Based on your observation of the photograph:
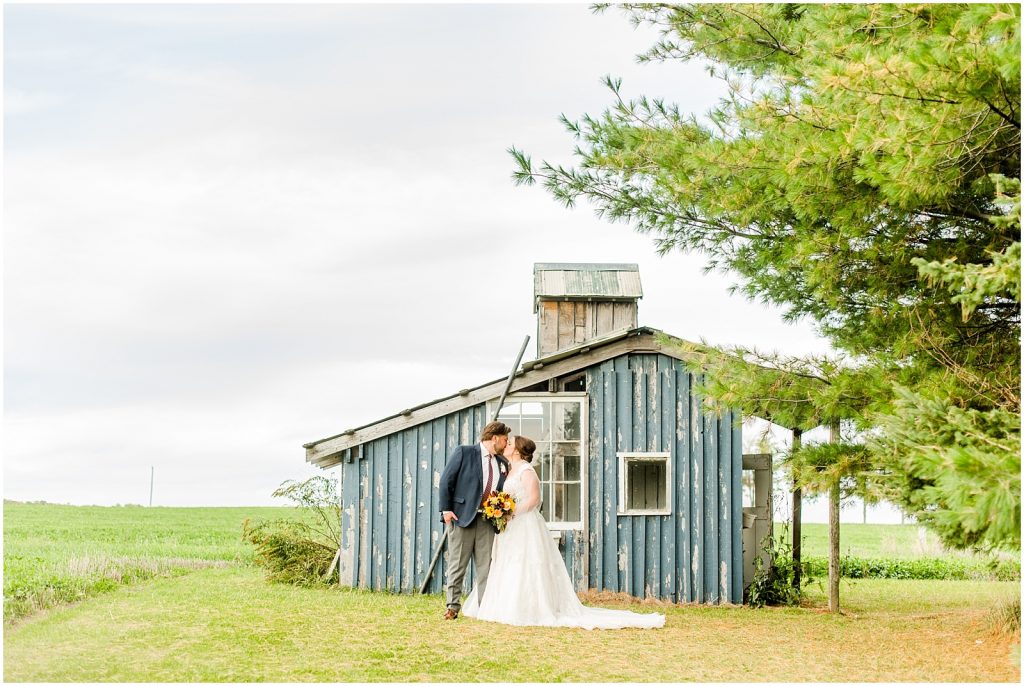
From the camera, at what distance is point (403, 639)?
26.7ft

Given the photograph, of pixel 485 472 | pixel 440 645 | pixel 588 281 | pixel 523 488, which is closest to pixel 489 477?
pixel 485 472

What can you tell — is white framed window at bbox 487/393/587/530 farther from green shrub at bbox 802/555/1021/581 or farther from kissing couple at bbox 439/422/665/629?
green shrub at bbox 802/555/1021/581

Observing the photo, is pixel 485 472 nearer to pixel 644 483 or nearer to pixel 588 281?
pixel 644 483

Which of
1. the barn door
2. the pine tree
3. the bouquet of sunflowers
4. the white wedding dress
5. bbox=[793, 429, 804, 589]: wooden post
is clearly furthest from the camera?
the barn door

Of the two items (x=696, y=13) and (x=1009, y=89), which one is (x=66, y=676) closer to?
(x=1009, y=89)

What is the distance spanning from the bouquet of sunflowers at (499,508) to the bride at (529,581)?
62 mm

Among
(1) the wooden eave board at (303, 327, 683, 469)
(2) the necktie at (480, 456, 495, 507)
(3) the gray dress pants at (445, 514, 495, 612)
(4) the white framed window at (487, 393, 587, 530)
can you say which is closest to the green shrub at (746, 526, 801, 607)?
(4) the white framed window at (487, 393, 587, 530)

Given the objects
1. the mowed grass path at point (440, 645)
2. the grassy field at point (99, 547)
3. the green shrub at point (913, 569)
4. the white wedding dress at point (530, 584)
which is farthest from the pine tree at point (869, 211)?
the green shrub at point (913, 569)

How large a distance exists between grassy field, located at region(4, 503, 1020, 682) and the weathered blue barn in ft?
1.57

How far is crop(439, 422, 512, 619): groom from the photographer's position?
9703 millimetres

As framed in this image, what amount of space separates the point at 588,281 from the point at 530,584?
16.7 ft

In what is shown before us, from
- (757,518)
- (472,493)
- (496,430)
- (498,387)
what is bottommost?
(757,518)

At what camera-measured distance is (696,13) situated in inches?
406

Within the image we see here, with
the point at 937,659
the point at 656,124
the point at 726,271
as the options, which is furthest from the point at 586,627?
the point at 656,124
